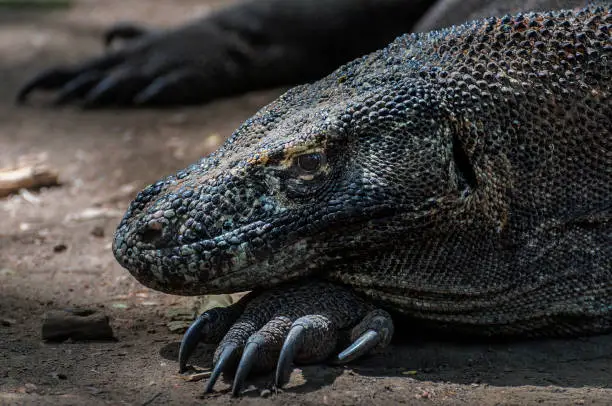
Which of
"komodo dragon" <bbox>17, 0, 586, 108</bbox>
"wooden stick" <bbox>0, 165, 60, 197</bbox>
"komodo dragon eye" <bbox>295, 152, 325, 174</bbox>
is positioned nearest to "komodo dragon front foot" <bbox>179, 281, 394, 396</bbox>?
"komodo dragon eye" <bbox>295, 152, 325, 174</bbox>

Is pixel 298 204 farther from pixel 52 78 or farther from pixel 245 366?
pixel 52 78

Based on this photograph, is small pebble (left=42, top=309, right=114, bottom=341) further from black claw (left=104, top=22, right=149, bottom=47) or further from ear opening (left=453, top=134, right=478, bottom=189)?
black claw (left=104, top=22, right=149, bottom=47)

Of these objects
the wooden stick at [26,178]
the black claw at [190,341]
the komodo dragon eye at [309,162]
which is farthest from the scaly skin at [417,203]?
the wooden stick at [26,178]

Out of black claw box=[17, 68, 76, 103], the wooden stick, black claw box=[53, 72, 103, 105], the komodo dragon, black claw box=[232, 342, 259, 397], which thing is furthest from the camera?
black claw box=[17, 68, 76, 103]

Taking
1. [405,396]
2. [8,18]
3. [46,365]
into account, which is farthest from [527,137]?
[8,18]

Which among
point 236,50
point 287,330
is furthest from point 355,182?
point 236,50

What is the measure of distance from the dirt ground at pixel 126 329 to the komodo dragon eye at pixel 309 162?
25.5 inches

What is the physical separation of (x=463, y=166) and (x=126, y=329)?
1.40m

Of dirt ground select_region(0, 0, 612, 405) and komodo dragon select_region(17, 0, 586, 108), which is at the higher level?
komodo dragon select_region(17, 0, 586, 108)

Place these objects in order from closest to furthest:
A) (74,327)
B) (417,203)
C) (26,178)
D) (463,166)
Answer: (417,203)
(463,166)
(74,327)
(26,178)

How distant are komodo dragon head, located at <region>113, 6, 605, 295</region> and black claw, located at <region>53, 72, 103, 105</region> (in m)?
3.82

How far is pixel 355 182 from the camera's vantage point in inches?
126

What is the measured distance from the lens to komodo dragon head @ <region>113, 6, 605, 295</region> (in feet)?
10.4

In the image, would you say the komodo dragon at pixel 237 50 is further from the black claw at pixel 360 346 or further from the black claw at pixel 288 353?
the black claw at pixel 288 353
